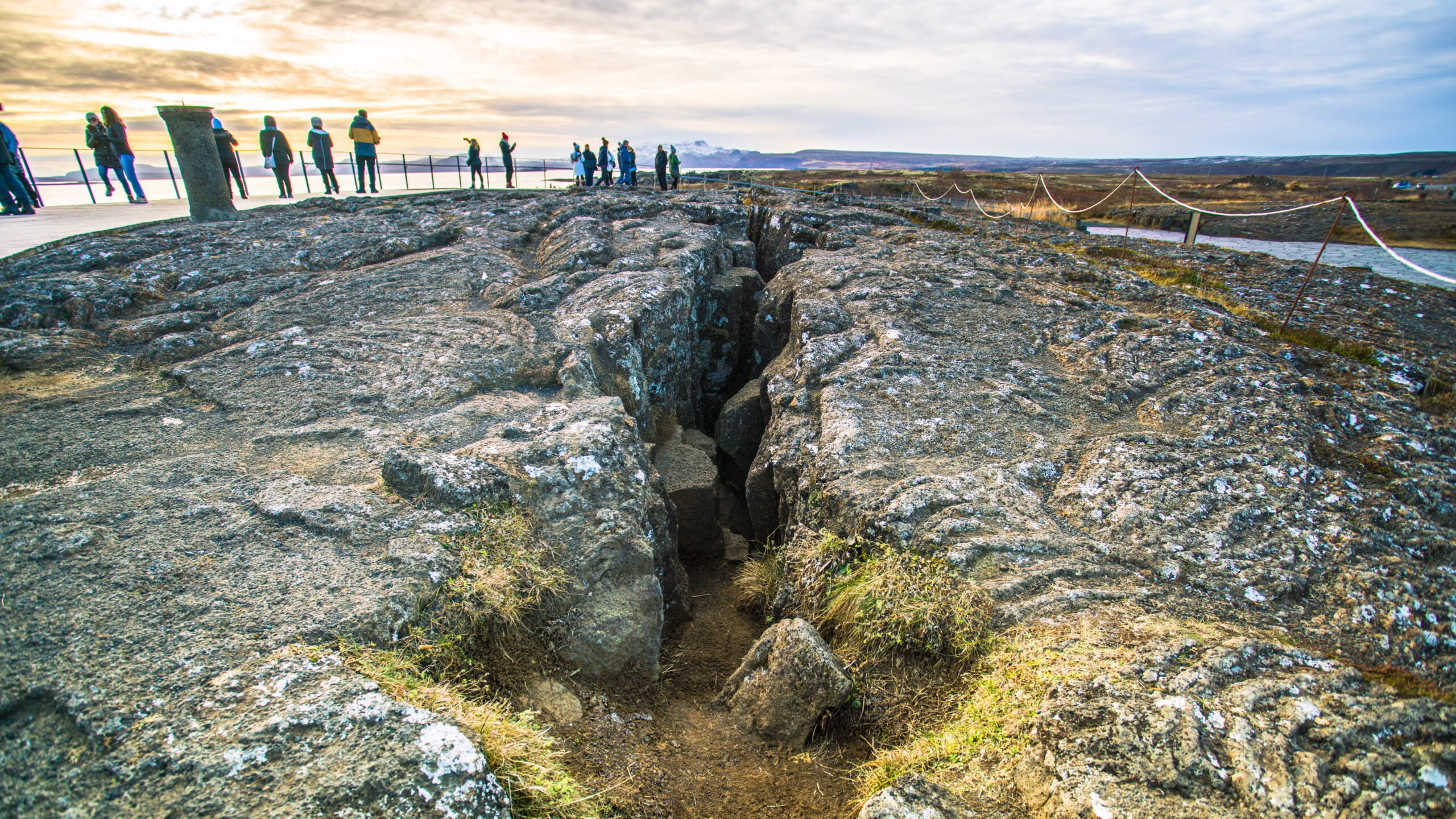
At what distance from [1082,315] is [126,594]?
8.79 meters

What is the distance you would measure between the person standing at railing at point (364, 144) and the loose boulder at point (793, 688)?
1681 centimetres

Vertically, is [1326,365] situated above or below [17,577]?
above

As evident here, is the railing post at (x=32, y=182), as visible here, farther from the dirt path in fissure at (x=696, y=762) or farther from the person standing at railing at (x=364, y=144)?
the dirt path in fissure at (x=696, y=762)

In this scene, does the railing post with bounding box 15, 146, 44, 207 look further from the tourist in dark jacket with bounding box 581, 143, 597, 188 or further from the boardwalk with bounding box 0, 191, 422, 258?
the tourist in dark jacket with bounding box 581, 143, 597, 188

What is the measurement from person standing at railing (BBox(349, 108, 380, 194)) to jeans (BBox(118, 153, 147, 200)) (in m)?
4.65

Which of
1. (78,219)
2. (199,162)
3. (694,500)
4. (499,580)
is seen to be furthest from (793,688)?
(78,219)

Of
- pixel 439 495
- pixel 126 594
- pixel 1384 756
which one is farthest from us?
pixel 439 495

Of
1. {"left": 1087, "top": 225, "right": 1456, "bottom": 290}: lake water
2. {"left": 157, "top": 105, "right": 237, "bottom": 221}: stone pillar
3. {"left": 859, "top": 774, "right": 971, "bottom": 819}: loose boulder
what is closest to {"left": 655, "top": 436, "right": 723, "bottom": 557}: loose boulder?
{"left": 859, "top": 774, "right": 971, "bottom": 819}: loose boulder

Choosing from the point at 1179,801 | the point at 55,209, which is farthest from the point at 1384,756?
the point at 55,209

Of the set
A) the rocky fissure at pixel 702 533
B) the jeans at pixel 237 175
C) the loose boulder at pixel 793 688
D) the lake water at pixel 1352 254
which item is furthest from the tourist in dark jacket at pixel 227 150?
the lake water at pixel 1352 254

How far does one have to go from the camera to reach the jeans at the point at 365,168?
15812 millimetres

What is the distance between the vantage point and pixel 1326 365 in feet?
19.9

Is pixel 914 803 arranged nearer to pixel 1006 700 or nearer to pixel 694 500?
pixel 1006 700

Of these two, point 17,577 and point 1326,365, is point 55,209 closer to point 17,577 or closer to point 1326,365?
point 17,577
